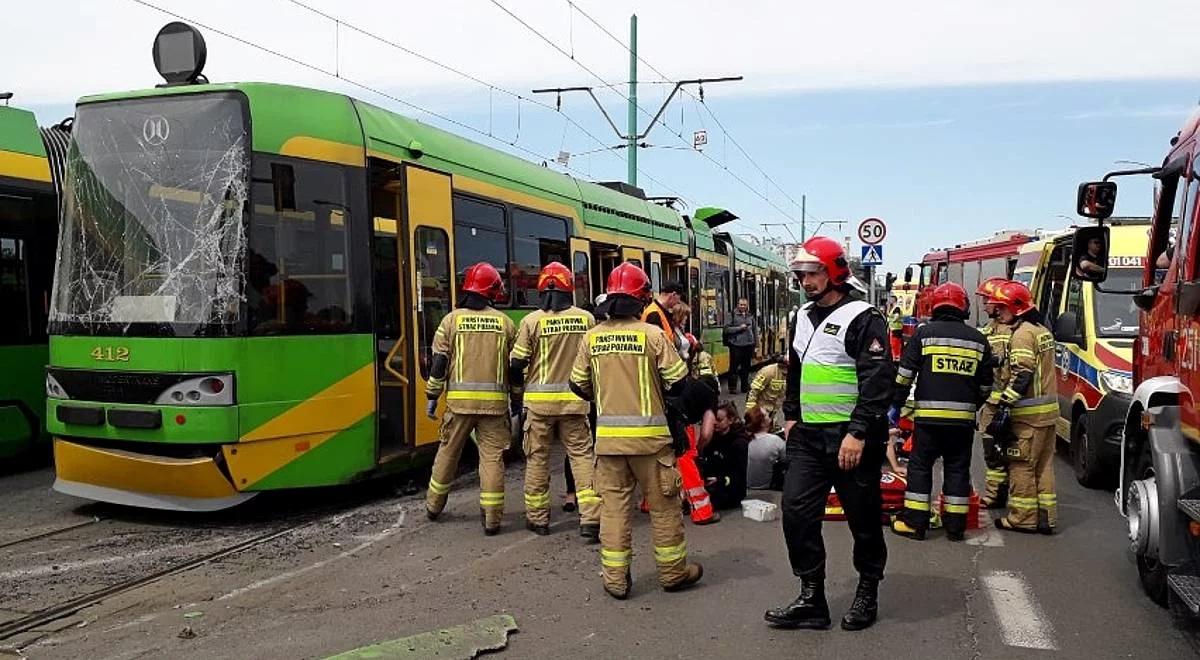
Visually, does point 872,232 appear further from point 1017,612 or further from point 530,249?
point 1017,612

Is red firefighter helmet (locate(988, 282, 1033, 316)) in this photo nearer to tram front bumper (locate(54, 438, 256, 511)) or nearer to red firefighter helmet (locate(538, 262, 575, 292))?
red firefighter helmet (locate(538, 262, 575, 292))

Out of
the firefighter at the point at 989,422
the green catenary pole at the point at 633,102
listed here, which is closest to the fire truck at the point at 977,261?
the green catenary pole at the point at 633,102

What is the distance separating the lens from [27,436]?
30.1 ft

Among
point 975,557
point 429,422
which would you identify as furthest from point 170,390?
point 975,557

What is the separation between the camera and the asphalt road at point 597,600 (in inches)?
186

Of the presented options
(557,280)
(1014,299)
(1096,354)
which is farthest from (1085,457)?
(557,280)

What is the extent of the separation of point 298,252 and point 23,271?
3.79 meters

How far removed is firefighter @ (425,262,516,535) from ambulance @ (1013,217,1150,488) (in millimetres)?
3770

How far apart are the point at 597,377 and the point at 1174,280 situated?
3080 millimetres

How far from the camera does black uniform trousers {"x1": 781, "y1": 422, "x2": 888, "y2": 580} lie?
493 centimetres

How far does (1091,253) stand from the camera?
6223mm

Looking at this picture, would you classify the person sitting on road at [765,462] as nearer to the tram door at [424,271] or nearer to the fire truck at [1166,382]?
the tram door at [424,271]

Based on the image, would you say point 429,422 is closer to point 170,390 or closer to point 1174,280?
point 170,390

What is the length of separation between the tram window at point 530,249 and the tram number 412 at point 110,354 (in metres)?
4.21
